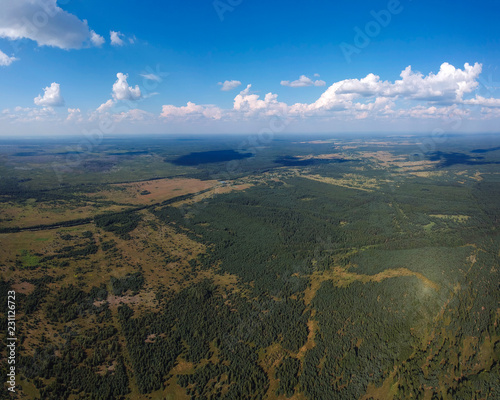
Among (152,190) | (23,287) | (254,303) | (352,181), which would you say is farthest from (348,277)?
(352,181)

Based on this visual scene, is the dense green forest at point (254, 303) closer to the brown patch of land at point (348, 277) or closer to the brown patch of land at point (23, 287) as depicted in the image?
the brown patch of land at point (23, 287)

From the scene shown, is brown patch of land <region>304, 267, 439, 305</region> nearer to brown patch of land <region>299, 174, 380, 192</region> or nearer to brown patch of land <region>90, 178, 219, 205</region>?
brown patch of land <region>90, 178, 219, 205</region>

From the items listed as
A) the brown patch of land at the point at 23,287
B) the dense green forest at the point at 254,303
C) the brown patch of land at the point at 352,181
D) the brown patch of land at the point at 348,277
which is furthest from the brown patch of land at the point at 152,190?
the brown patch of land at the point at 348,277

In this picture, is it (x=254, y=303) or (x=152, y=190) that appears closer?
(x=254, y=303)

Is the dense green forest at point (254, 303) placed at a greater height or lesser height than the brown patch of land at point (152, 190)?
lesser

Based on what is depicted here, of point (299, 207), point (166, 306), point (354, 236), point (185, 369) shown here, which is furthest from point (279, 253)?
point (299, 207)

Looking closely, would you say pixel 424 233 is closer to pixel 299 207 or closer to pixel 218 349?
pixel 299 207

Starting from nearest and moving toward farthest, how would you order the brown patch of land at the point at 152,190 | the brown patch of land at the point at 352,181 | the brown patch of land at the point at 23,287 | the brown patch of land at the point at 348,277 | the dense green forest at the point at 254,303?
the dense green forest at the point at 254,303, the brown patch of land at the point at 23,287, the brown patch of land at the point at 348,277, the brown patch of land at the point at 152,190, the brown patch of land at the point at 352,181

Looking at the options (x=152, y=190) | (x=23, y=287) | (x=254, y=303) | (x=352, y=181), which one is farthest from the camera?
(x=352, y=181)

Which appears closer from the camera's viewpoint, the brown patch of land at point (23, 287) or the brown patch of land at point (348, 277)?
the brown patch of land at point (23, 287)

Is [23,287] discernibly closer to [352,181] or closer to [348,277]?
[348,277]

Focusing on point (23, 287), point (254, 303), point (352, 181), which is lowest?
Result: point (254, 303)

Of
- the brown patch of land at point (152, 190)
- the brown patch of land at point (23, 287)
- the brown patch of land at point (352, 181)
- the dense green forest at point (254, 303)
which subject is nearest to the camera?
the dense green forest at point (254, 303)
